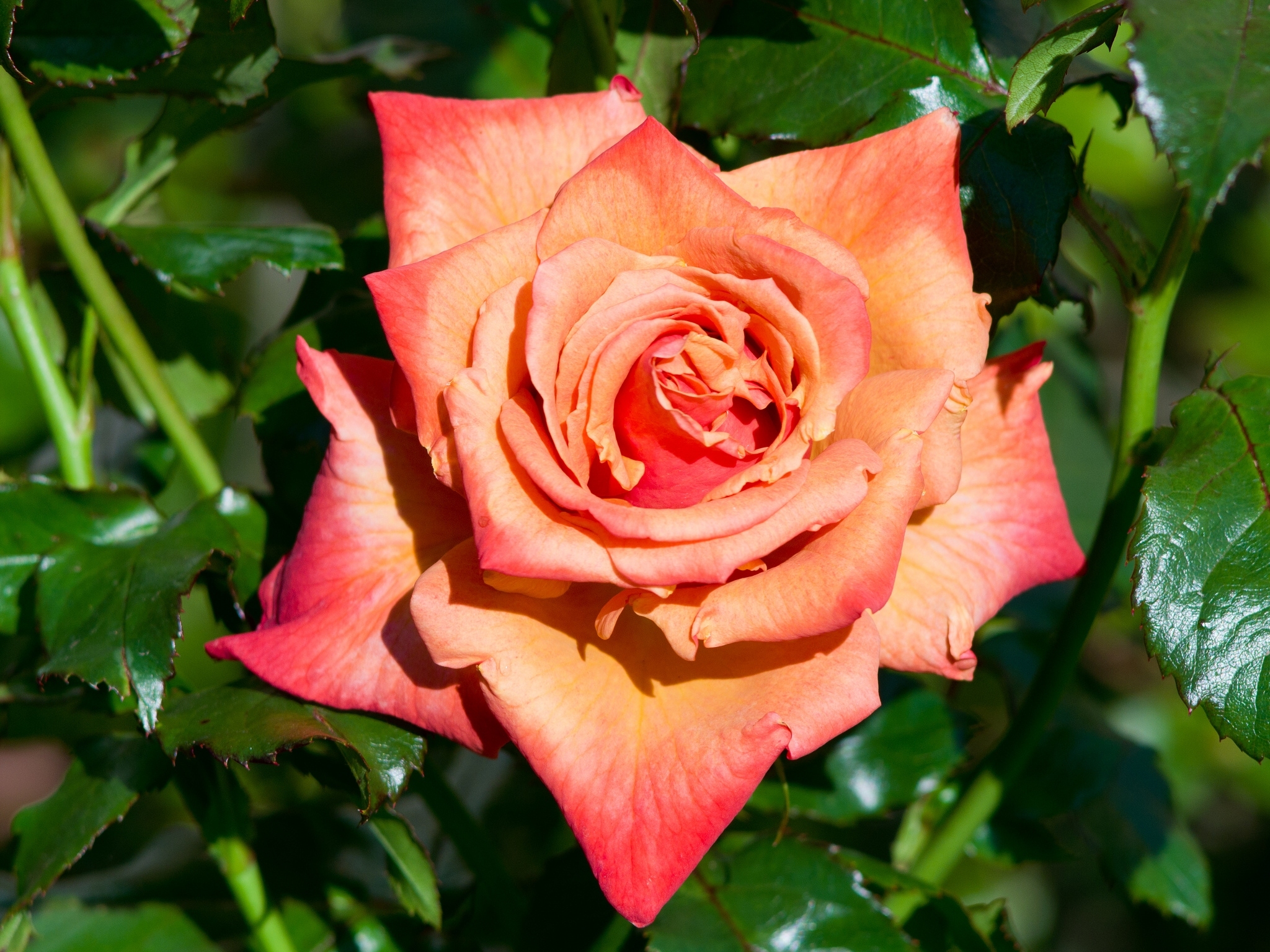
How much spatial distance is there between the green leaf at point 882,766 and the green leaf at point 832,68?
536mm

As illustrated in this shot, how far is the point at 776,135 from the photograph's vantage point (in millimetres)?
708

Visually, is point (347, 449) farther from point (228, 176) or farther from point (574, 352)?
point (228, 176)

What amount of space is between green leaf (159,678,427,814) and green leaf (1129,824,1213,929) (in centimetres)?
74

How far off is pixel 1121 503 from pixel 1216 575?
0.11 metres

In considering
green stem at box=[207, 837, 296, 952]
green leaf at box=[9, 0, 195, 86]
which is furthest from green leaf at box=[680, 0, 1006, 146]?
green stem at box=[207, 837, 296, 952]

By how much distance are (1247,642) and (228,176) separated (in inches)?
70.8

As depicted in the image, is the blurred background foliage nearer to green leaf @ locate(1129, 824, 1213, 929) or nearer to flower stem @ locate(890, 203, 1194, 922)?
green leaf @ locate(1129, 824, 1213, 929)

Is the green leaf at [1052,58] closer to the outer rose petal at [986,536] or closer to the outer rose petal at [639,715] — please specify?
the outer rose petal at [986,536]

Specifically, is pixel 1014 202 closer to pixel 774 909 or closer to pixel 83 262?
pixel 774 909

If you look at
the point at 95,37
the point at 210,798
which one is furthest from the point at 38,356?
the point at 210,798

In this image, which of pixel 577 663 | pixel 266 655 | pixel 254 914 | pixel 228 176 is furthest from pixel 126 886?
pixel 228 176

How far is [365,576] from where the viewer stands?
624mm

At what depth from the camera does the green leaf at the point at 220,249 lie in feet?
2.72

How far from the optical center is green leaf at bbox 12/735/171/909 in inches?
28.1
